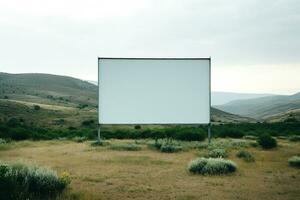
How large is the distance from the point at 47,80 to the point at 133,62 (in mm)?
151425

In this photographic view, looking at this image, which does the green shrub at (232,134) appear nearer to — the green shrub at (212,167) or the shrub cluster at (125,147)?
the shrub cluster at (125,147)

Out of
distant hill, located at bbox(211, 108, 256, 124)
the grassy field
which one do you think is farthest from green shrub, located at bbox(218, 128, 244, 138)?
distant hill, located at bbox(211, 108, 256, 124)

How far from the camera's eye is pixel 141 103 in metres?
25.4

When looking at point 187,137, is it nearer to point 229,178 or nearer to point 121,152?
point 121,152

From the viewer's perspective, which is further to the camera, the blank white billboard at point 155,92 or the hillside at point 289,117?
the hillside at point 289,117

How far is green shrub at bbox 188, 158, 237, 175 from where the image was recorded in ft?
50.1

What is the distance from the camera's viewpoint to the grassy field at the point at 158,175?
11.7 meters

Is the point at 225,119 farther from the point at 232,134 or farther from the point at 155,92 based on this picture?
the point at 155,92

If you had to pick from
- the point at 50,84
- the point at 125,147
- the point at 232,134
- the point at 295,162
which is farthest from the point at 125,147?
the point at 50,84

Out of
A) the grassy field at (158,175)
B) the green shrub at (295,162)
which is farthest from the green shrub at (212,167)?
the green shrub at (295,162)

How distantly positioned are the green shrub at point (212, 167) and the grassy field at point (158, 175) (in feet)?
0.90

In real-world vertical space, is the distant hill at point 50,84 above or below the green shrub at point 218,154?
above

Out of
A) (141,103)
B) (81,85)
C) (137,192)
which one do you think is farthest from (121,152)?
(81,85)

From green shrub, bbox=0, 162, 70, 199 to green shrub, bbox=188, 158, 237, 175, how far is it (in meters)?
5.40
